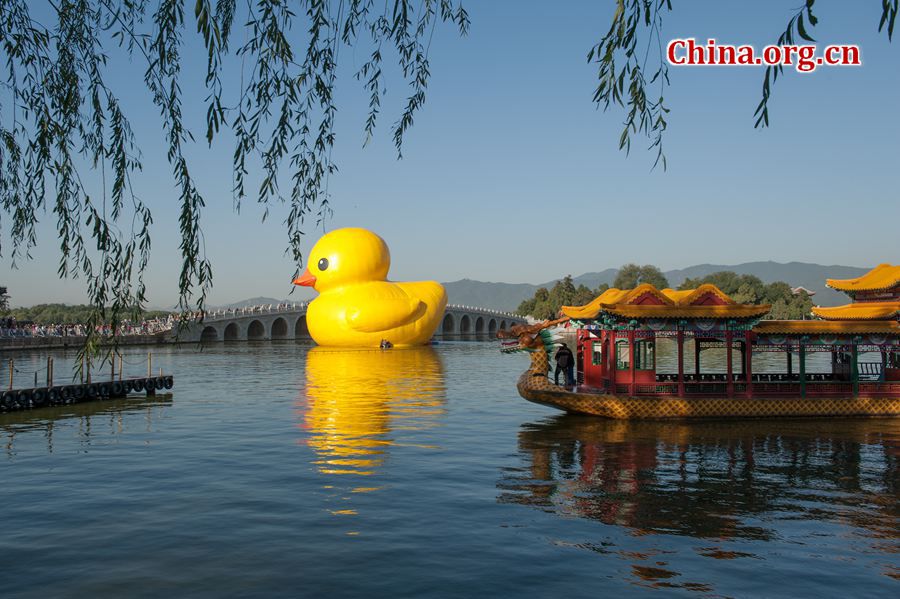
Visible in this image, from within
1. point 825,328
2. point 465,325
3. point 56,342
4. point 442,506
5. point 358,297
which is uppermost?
point 358,297

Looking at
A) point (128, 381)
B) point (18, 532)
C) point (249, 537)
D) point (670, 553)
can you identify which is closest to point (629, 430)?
point (670, 553)

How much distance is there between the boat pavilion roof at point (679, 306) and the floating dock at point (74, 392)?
14808mm

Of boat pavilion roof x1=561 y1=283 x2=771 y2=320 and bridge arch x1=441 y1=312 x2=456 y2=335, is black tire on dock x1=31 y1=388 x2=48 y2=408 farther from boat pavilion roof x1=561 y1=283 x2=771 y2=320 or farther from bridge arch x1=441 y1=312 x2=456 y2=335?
bridge arch x1=441 y1=312 x2=456 y2=335

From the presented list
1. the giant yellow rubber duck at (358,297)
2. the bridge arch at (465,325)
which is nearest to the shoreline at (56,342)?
the giant yellow rubber duck at (358,297)

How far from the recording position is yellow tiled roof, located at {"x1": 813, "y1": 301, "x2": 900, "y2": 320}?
65.9 ft

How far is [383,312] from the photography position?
45.6 metres

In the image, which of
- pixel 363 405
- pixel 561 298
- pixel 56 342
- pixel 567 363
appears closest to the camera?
pixel 567 363

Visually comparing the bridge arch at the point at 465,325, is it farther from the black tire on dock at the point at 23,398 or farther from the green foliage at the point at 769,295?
the black tire on dock at the point at 23,398

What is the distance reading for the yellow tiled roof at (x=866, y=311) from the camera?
65.9ft

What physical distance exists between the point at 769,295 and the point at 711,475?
9375 cm

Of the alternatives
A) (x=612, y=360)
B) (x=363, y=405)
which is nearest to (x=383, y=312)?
(x=363, y=405)

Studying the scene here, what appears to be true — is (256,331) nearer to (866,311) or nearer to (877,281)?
(877,281)

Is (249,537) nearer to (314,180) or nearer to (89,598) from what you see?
(89,598)

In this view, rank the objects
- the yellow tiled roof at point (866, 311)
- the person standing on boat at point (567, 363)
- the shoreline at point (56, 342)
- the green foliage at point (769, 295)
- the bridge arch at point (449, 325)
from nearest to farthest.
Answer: the yellow tiled roof at point (866, 311) < the person standing on boat at point (567, 363) < the shoreline at point (56, 342) < the green foliage at point (769, 295) < the bridge arch at point (449, 325)
